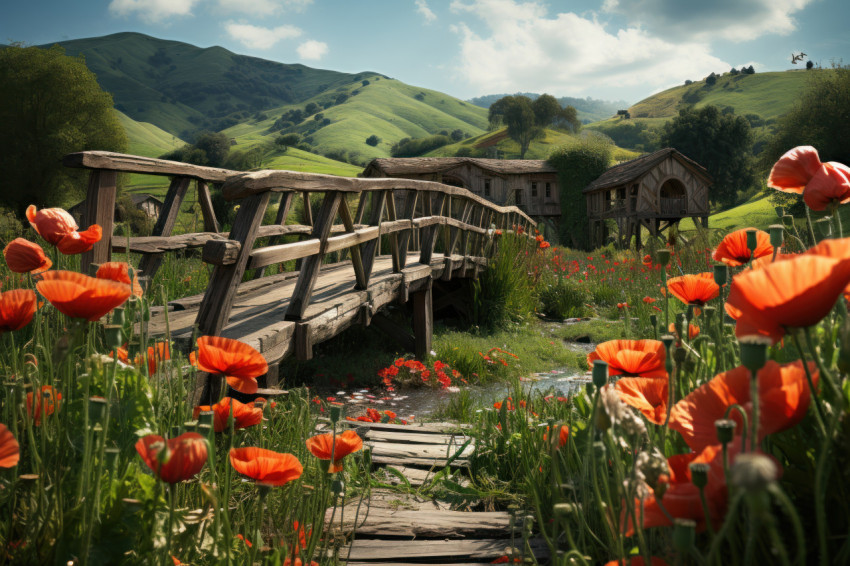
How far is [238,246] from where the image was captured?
10.8 feet

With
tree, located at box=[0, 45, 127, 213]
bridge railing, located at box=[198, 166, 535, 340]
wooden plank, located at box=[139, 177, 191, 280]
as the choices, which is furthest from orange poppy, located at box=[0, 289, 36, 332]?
tree, located at box=[0, 45, 127, 213]

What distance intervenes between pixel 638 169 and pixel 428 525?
27202mm

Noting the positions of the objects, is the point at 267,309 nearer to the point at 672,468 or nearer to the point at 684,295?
the point at 684,295

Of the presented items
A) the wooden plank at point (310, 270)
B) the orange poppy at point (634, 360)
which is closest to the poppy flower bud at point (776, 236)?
the orange poppy at point (634, 360)

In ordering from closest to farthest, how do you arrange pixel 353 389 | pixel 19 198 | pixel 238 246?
pixel 238 246
pixel 353 389
pixel 19 198

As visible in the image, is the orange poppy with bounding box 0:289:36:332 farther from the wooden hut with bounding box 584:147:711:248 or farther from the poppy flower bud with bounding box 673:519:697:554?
the wooden hut with bounding box 584:147:711:248

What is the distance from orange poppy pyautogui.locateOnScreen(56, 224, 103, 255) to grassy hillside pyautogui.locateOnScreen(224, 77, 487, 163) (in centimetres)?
9279

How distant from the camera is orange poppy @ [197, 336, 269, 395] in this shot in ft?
4.21

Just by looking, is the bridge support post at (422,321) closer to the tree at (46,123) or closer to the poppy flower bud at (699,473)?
the poppy flower bud at (699,473)

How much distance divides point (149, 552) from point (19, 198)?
30225mm

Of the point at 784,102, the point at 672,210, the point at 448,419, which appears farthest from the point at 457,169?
the point at 784,102

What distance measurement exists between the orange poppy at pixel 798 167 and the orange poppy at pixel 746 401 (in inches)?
31.0

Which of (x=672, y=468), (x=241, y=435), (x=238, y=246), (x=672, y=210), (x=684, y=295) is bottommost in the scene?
(x=241, y=435)

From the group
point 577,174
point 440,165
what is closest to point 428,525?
point 440,165
